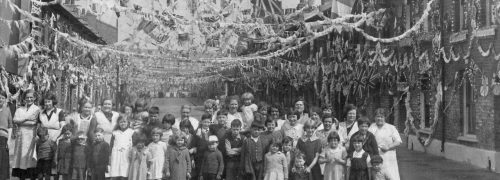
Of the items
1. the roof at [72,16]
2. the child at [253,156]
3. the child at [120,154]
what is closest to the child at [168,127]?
the child at [120,154]

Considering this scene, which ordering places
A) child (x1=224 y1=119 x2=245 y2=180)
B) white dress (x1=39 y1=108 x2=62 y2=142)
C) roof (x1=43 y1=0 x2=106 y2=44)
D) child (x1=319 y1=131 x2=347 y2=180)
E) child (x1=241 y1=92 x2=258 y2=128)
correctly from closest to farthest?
child (x1=319 y1=131 x2=347 y2=180) < child (x1=224 y1=119 x2=245 y2=180) < white dress (x1=39 y1=108 x2=62 y2=142) < child (x1=241 y1=92 x2=258 y2=128) < roof (x1=43 y1=0 x2=106 y2=44)

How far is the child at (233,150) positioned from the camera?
396 inches

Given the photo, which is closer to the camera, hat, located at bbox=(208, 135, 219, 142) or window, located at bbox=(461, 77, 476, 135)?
hat, located at bbox=(208, 135, 219, 142)

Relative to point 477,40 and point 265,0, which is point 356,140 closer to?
point 265,0

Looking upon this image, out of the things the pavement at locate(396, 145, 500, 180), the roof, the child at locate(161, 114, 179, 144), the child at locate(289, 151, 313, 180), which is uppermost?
the roof

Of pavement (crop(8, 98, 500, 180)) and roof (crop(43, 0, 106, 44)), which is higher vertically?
roof (crop(43, 0, 106, 44))

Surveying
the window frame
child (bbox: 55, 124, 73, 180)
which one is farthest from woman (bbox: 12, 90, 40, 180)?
the window frame

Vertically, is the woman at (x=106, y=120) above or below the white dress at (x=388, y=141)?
above

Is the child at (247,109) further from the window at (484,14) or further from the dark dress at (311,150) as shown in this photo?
the window at (484,14)

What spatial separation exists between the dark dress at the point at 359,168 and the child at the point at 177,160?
2.42 m

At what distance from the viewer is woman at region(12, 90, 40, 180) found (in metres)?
10.8

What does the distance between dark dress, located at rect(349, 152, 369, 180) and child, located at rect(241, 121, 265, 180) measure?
1.37m

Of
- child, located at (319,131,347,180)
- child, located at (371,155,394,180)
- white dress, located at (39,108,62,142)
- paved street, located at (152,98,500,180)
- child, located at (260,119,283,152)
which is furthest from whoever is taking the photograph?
paved street, located at (152,98,500,180)

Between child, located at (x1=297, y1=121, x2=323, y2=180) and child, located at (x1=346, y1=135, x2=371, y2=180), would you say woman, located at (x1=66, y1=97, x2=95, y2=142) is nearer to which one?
child, located at (x1=297, y1=121, x2=323, y2=180)
